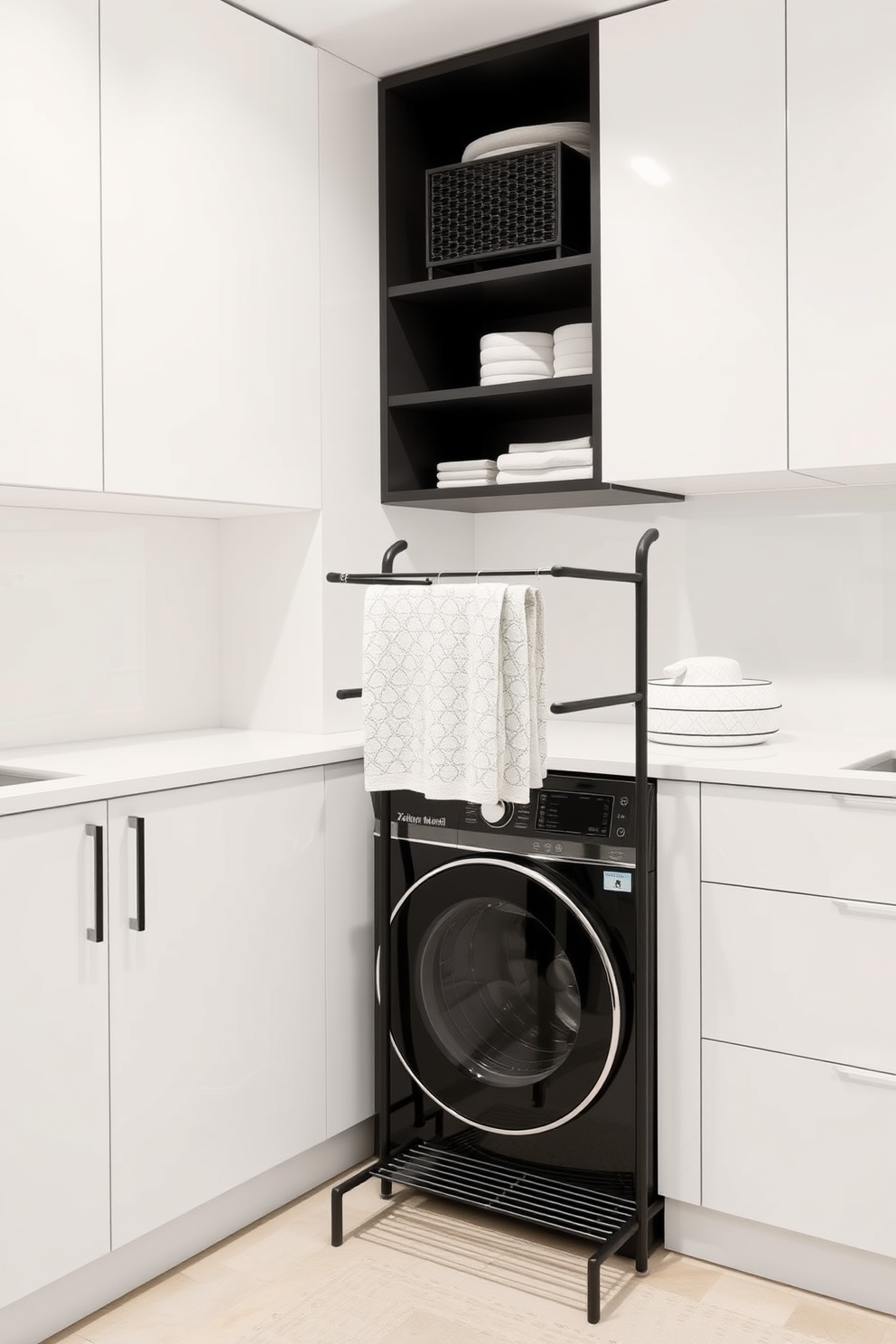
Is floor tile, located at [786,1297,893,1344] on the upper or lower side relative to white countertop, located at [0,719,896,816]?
lower

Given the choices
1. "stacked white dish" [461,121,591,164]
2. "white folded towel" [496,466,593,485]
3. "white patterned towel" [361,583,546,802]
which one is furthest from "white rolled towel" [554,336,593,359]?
"white patterned towel" [361,583,546,802]

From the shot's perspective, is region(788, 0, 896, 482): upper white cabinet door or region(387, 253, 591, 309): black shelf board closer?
region(788, 0, 896, 482): upper white cabinet door

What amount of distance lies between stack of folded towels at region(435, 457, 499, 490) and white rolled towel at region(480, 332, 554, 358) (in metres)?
A: 0.26

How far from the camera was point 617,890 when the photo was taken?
7.02 ft

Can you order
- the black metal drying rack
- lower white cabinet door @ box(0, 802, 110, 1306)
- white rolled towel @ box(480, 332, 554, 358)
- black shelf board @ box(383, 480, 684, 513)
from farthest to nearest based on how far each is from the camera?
white rolled towel @ box(480, 332, 554, 358) → black shelf board @ box(383, 480, 684, 513) → the black metal drying rack → lower white cabinet door @ box(0, 802, 110, 1306)

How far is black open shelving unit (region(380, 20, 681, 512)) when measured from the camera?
8.36ft

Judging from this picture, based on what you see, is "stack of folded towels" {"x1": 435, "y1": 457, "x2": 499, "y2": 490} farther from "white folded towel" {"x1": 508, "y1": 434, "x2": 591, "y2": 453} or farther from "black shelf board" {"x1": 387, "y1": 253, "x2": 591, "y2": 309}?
"black shelf board" {"x1": 387, "y1": 253, "x2": 591, "y2": 309}

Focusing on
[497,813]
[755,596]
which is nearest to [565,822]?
[497,813]

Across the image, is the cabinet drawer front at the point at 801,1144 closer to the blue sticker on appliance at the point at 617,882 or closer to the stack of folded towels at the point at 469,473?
the blue sticker on appliance at the point at 617,882

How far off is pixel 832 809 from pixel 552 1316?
968 mm

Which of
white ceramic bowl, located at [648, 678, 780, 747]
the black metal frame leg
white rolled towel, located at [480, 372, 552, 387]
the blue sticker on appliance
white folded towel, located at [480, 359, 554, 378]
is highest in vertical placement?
white folded towel, located at [480, 359, 554, 378]

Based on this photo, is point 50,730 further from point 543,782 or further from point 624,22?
point 624,22

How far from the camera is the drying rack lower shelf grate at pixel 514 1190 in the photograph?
7.02 feet

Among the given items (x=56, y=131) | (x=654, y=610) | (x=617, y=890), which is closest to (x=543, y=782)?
(x=617, y=890)
